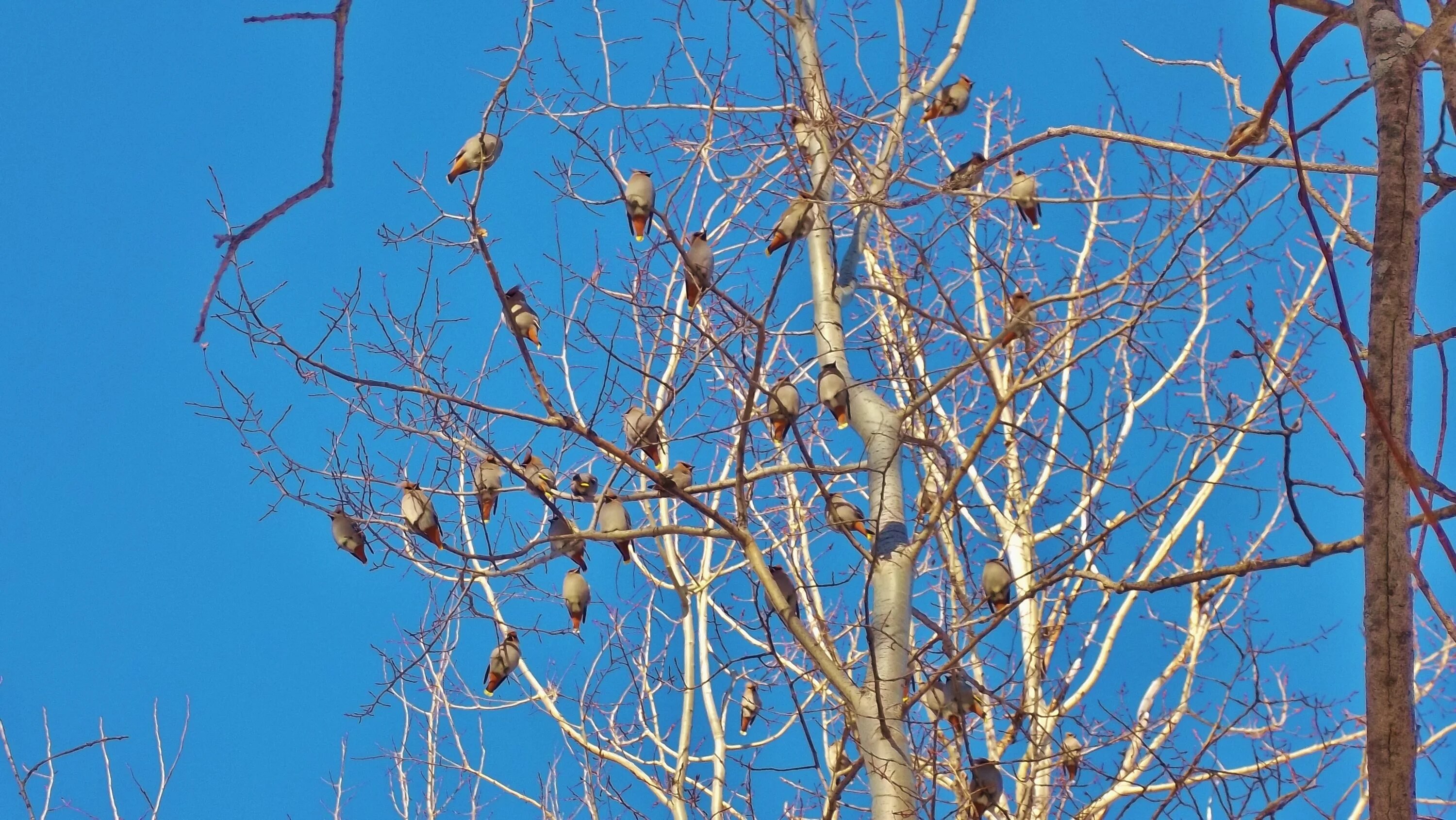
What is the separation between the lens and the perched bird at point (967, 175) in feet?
12.0

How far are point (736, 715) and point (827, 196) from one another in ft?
26.3

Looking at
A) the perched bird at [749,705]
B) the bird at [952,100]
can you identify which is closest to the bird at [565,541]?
the perched bird at [749,705]

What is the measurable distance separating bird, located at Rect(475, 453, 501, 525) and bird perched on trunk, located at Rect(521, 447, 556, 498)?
0.26 feet

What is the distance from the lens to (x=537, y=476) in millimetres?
3441

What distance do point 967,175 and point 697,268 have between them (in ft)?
3.40

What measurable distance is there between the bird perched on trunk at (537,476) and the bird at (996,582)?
1.27 meters

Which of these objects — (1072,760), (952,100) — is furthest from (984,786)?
(952,100)

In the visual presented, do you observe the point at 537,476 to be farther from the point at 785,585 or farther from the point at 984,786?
the point at 984,786

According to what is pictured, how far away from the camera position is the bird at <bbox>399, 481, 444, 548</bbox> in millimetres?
3480

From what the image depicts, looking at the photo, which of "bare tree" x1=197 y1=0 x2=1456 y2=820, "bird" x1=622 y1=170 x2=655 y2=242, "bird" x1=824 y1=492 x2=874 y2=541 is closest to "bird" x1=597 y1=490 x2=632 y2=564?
"bare tree" x1=197 y1=0 x2=1456 y2=820

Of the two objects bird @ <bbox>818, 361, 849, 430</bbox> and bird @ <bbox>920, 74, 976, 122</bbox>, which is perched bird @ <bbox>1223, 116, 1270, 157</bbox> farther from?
bird @ <bbox>920, 74, 976, 122</bbox>

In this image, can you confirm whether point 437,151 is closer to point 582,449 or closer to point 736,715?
point 736,715

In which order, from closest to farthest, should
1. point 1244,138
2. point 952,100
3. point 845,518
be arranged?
point 1244,138 < point 845,518 < point 952,100

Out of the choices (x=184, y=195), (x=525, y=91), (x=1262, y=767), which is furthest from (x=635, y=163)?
(x=1262, y=767)
